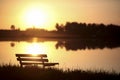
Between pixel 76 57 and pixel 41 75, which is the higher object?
pixel 41 75

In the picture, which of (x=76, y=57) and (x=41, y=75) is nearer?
(x=41, y=75)

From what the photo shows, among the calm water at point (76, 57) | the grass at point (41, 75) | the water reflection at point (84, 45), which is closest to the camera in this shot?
the grass at point (41, 75)

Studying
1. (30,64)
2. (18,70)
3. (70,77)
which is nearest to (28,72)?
(18,70)

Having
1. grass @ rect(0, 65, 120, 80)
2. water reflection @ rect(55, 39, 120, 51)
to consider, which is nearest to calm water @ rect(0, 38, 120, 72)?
water reflection @ rect(55, 39, 120, 51)

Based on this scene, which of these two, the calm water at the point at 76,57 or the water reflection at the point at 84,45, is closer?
the calm water at the point at 76,57

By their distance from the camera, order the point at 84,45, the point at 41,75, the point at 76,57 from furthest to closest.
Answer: the point at 84,45 → the point at 76,57 → the point at 41,75

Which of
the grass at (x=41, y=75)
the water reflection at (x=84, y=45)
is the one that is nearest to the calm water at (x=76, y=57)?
the water reflection at (x=84, y=45)

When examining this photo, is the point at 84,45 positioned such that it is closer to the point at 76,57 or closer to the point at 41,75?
the point at 76,57

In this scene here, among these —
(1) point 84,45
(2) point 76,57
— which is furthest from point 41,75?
(1) point 84,45

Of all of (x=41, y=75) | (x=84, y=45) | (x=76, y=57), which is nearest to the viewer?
(x=41, y=75)

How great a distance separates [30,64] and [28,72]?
9.86ft

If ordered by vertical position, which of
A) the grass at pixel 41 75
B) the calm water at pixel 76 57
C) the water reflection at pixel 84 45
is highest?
the grass at pixel 41 75

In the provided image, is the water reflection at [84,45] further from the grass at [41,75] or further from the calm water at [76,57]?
the grass at [41,75]

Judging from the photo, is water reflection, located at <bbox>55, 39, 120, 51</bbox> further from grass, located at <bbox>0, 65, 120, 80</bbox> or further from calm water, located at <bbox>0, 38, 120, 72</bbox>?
grass, located at <bbox>0, 65, 120, 80</bbox>
